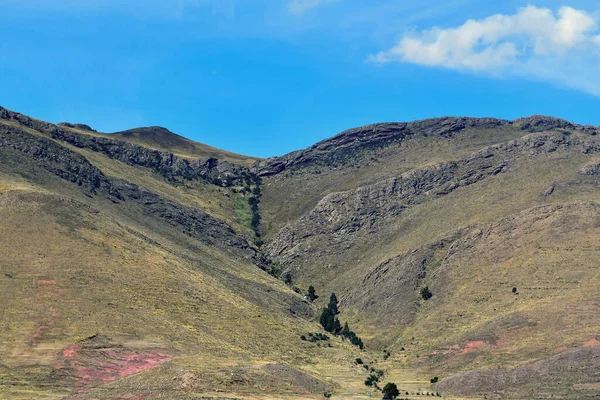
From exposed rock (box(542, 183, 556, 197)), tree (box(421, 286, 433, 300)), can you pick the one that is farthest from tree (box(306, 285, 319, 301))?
exposed rock (box(542, 183, 556, 197))

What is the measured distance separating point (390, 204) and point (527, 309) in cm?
6393

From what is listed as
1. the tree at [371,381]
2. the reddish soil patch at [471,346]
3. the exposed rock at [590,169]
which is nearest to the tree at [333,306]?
the reddish soil patch at [471,346]

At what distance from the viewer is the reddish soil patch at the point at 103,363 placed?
7044 cm

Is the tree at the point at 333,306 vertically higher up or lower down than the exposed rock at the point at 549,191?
lower down

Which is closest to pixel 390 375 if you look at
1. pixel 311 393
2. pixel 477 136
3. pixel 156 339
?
pixel 311 393

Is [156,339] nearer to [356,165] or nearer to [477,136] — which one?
[356,165]

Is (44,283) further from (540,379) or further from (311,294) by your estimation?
(540,379)

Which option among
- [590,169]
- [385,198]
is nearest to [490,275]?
[590,169]

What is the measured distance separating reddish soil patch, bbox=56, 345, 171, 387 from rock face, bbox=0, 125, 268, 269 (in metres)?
60.2

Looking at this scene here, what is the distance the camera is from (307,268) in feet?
461

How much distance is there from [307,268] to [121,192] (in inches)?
1644

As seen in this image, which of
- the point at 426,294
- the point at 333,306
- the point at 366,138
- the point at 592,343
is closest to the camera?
the point at 592,343

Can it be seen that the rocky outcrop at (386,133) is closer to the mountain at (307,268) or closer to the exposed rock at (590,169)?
the mountain at (307,268)

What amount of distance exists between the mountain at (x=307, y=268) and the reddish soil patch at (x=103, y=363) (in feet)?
0.80
